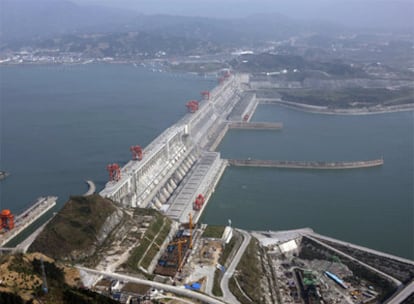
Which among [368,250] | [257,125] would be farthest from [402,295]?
[257,125]

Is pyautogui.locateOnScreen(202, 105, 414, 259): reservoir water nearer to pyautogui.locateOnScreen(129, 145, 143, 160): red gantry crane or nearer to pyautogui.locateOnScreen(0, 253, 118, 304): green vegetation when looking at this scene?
pyautogui.locateOnScreen(129, 145, 143, 160): red gantry crane

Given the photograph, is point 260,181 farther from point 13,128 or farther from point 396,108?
point 396,108

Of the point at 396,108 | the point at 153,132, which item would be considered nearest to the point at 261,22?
the point at 396,108

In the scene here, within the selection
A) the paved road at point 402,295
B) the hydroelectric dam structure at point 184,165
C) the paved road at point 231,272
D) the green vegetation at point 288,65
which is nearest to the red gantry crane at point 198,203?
the hydroelectric dam structure at point 184,165

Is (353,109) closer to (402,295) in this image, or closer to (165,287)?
(402,295)

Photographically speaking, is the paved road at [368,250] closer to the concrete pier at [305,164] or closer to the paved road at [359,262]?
the paved road at [359,262]
